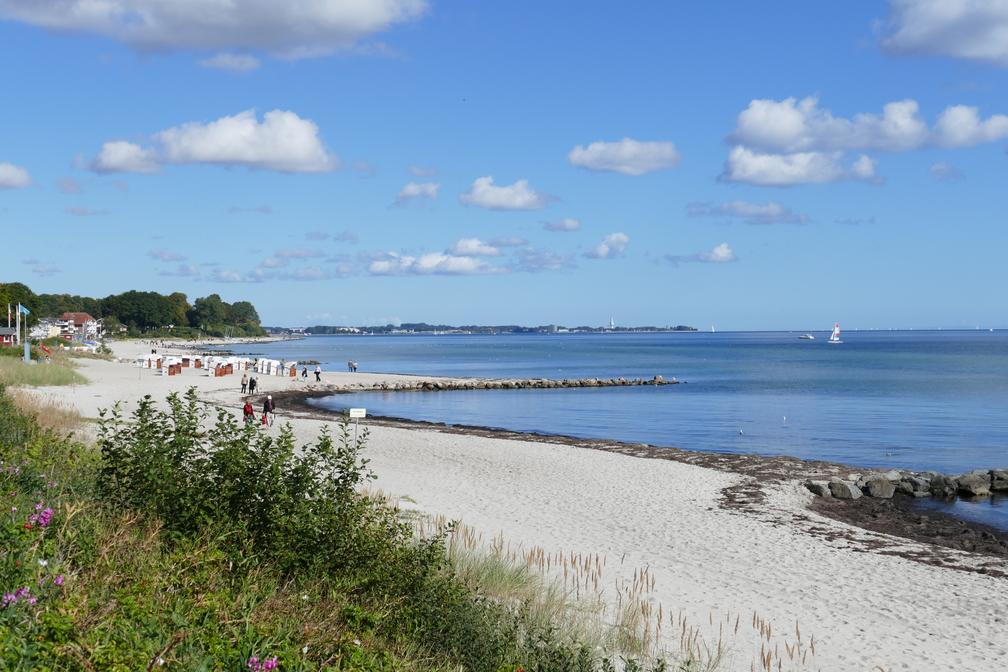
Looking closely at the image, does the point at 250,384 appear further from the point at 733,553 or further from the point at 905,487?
the point at 733,553

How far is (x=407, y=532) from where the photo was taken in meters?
10.3

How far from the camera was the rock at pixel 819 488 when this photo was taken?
1018 inches

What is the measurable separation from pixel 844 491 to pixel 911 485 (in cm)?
254

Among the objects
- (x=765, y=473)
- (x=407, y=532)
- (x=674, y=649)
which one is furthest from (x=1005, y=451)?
(x=407, y=532)

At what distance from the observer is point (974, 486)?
27.1 m

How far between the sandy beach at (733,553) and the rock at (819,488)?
372 mm

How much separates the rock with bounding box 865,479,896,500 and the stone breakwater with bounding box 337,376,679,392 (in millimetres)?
46864

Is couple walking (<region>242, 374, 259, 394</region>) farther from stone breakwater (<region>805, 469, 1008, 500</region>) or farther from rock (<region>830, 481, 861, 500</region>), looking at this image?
rock (<region>830, 481, 861, 500</region>)

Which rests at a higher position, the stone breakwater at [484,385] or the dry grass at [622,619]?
the dry grass at [622,619]

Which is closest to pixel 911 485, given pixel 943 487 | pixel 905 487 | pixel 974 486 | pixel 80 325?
pixel 905 487

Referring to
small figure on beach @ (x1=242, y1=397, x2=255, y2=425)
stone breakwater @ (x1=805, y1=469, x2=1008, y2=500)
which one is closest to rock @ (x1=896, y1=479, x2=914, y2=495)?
stone breakwater @ (x1=805, y1=469, x2=1008, y2=500)

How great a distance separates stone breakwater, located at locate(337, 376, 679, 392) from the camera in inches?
2837

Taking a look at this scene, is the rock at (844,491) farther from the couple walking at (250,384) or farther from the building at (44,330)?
the building at (44,330)

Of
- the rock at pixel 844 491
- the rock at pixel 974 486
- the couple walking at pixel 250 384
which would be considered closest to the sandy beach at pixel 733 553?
the rock at pixel 844 491
